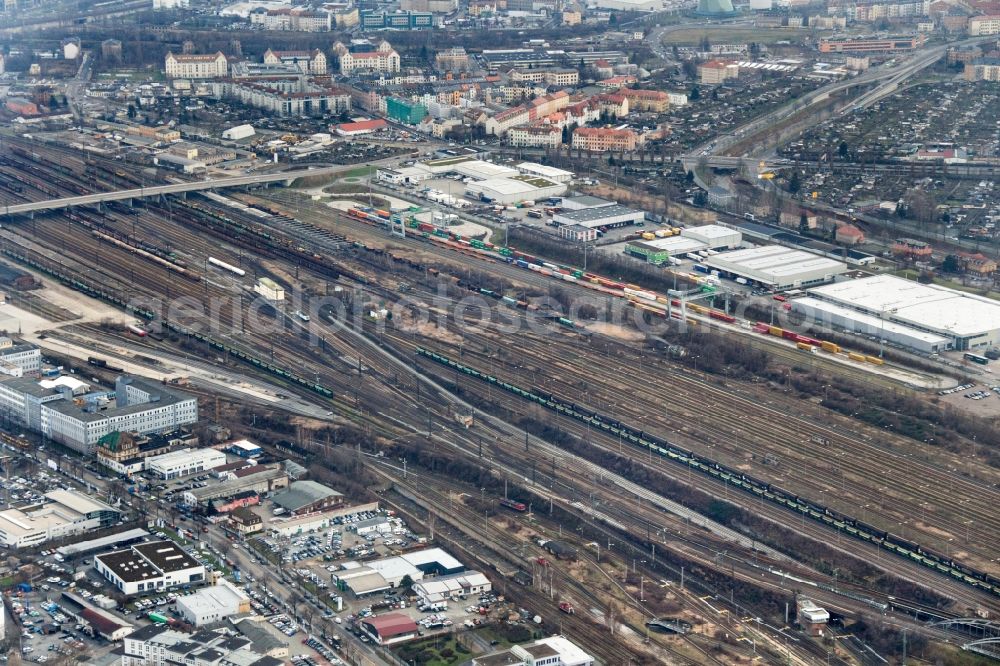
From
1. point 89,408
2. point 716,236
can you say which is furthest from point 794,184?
point 89,408

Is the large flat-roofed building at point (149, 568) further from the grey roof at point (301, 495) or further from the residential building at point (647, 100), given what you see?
the residential building at point (647, 100)

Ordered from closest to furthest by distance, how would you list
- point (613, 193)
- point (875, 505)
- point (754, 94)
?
1. point (875, 505)
2. point (613, 193)
3. point (754, 94)

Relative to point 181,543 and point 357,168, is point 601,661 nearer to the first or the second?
point 181,543

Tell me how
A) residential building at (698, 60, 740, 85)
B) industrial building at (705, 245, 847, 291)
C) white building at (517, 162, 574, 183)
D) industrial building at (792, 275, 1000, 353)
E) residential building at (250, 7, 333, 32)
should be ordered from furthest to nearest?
residential building at (250, 7, 333, 32) < residential building at (698, 60, 740, 85) < white building at (517, 162, 574, 183) < industrial building at (705, 245, 847, 291) < industrial building at (792, 275, 1000, 353)

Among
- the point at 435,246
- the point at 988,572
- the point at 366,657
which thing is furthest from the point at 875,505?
the point at 435,246

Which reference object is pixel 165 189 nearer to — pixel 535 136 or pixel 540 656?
pixel 535 136

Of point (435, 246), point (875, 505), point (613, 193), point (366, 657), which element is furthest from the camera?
point (613, 193)

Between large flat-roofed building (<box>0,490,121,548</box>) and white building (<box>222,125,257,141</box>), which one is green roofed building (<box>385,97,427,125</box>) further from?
large flat-roofed building (<box>0,490,121,548</box>)

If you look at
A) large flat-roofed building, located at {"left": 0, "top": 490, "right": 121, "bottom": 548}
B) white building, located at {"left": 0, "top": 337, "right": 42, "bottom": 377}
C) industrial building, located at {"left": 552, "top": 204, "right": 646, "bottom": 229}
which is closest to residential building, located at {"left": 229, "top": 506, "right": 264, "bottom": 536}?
large flat-roofed building, located at {"left": 0, "top": 490, "right": 121, "bottom": 548}
